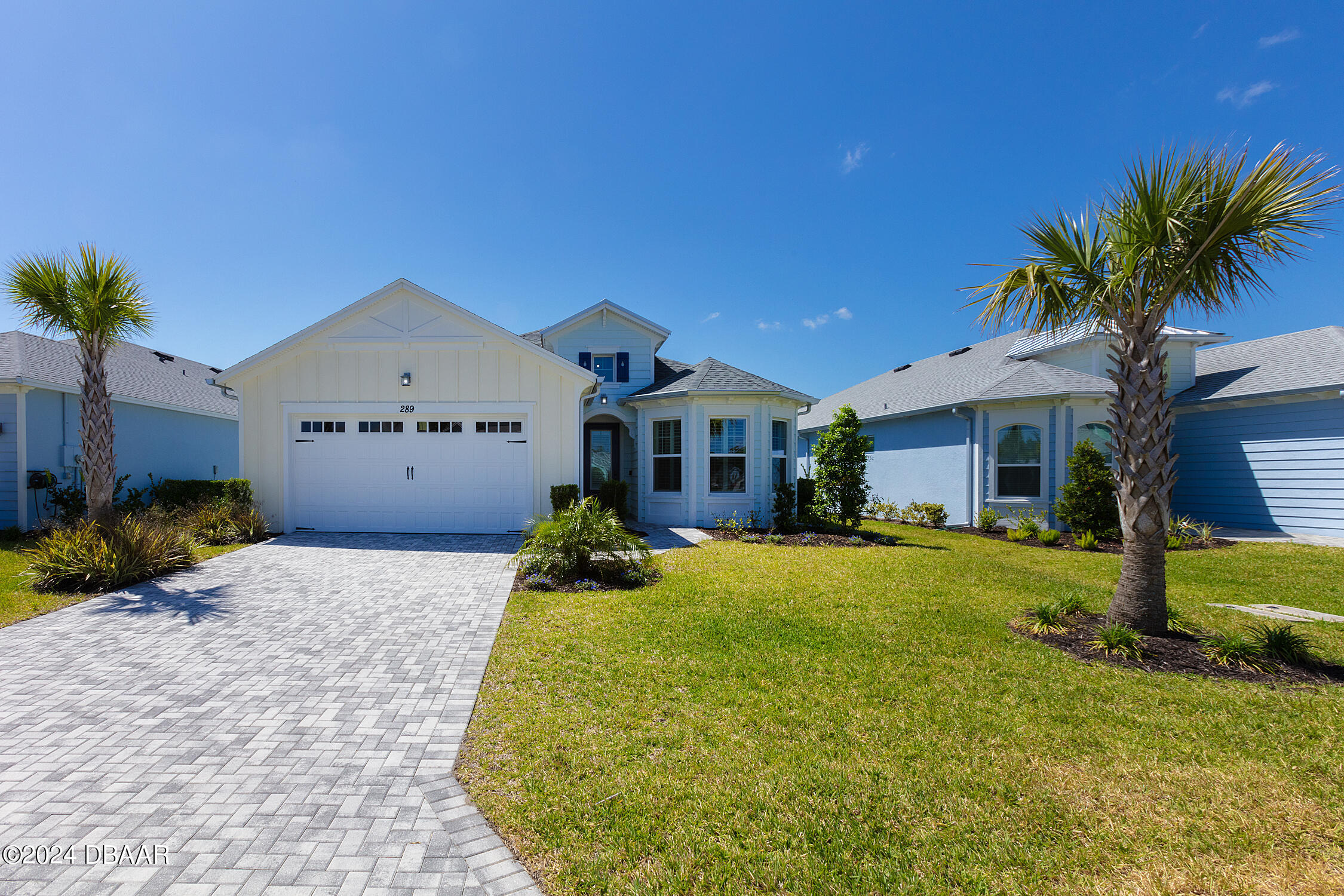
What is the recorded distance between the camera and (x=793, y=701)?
4035 millimetres

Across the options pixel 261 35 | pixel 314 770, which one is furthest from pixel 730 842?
pixel 261 35

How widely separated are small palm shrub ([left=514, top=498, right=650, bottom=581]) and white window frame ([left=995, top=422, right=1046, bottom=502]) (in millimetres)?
10612

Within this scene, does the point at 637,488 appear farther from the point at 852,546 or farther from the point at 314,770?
the point at 314,770

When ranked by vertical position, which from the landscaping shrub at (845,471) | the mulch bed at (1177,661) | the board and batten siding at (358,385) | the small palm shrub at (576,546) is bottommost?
the mulch bed at (1177,661)

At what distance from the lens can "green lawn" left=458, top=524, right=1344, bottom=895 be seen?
7.84 ft

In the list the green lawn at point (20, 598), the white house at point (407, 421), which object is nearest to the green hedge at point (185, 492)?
the white house at point (407, 421)

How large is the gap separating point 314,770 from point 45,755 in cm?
181

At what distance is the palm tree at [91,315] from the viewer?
861 cm

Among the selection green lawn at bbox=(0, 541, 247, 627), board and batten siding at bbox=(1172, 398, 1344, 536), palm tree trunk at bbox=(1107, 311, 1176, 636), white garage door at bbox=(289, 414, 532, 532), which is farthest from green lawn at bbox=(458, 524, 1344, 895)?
board and batten siding at bbox=(1172, 398, 1344, 536)

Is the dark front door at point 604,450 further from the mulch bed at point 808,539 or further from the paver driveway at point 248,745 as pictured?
the paver driveway at point 248,745

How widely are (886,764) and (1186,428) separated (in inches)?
665

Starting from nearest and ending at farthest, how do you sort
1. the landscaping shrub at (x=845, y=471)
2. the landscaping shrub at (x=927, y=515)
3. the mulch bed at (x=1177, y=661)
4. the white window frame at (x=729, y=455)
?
the mulch bed at (x=1177, y=661)
the landscaping shrub at (x=845, y=471)
the white window frame at (x=729, y=455)
the landscaping shrub at (x=927, y=515)

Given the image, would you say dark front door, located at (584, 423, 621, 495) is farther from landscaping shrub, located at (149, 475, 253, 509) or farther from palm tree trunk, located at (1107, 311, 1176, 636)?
palm tree trunk, located at (1107, 311, 1176, 636)

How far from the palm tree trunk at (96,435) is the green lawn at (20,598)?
125 cm
